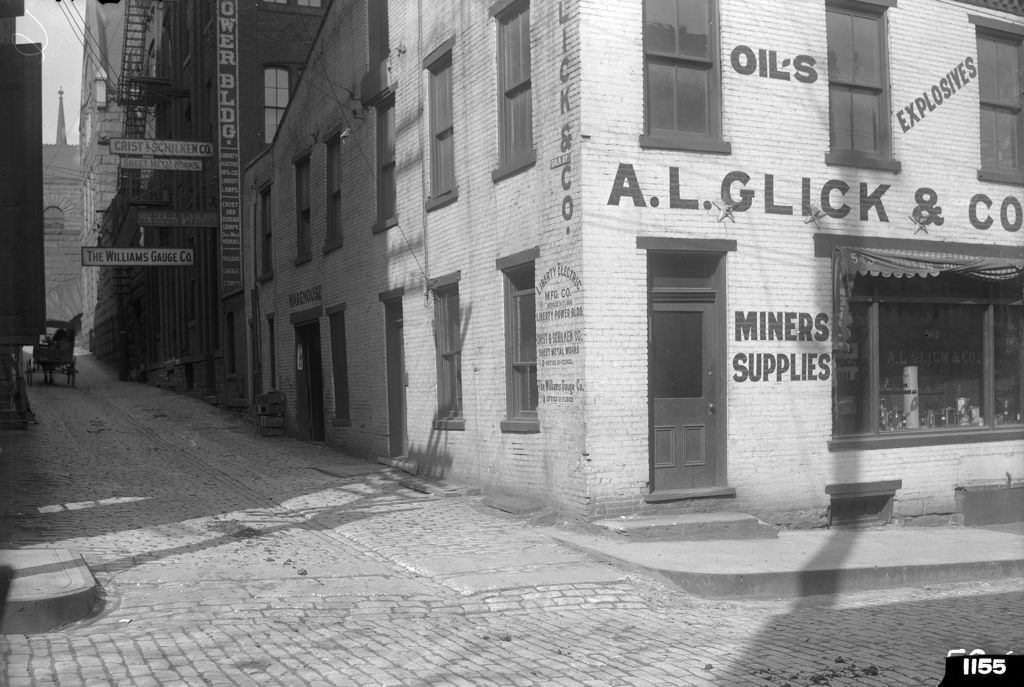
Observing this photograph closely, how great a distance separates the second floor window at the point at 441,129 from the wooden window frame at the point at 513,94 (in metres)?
1.63

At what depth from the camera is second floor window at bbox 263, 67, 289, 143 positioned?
2928 centimetres

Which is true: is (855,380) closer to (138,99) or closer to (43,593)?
(43,593)

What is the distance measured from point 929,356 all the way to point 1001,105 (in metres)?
3.60

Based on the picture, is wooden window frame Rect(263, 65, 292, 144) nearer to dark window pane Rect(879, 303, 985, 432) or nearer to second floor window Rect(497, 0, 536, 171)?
second floor window Rect(497, 0, 536, 171)

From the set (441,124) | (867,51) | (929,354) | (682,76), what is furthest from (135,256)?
(929,354)

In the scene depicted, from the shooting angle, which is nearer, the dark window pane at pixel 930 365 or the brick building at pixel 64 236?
the dark window pane at pixel 930 365

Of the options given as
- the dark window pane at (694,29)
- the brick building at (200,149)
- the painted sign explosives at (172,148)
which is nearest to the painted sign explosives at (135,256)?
the brick building at (200,149)

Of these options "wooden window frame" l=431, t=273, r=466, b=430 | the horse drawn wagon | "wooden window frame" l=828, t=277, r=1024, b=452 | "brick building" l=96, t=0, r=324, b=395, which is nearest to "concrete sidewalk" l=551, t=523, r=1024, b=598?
"wooden window frame" l=828, t=277, r=1024, b=452

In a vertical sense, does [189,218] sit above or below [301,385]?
above

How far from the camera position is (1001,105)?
1487cm

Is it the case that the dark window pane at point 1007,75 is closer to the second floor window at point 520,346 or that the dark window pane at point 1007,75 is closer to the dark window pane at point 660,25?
the dark window pane at point 660,25

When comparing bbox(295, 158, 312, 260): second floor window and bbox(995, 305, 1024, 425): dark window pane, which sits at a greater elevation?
bbox(295, 158, 312, 260): second floor window

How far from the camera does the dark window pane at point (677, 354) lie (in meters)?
12.4

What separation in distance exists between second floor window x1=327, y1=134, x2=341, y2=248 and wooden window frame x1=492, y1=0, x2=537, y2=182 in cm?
687
